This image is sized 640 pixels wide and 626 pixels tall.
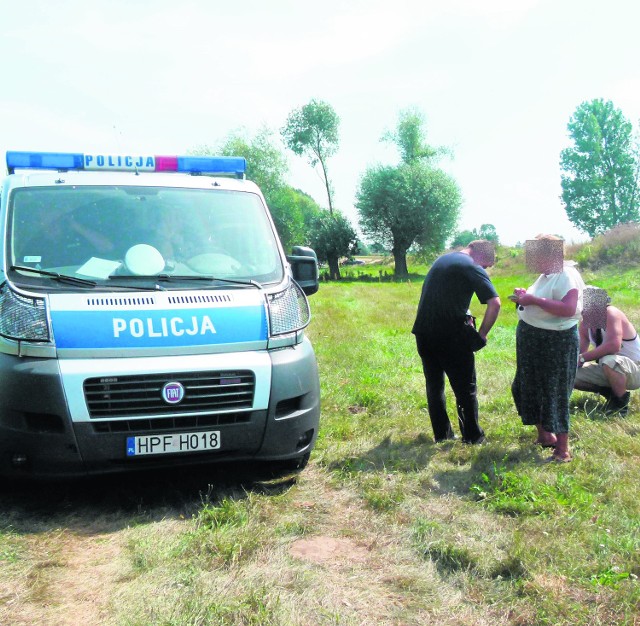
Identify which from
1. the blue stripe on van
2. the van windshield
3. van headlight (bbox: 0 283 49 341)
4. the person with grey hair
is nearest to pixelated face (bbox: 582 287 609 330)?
the person with grey hair

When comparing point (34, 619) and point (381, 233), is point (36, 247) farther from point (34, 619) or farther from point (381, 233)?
point (381, 233)

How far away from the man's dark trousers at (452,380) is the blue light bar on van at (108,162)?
7.87 feet

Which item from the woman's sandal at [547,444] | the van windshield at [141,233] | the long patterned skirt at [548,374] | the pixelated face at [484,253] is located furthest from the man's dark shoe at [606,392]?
the van windshield at [141,233]

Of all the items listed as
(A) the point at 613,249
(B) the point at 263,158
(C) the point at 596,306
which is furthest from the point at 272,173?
(C) the point at 596,306

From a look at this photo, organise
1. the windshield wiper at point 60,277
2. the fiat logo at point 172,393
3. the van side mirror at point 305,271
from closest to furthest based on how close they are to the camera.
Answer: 1. the fiat logo at point 172,393
2. the windshield wiper at point 60,277
3. the van side mirror at point 305,271

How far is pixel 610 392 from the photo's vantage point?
22.0 ft

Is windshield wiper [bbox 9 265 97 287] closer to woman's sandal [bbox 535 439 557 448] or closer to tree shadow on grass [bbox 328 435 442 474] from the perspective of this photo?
tree shadow on grass [bbox 328 435 442 474]

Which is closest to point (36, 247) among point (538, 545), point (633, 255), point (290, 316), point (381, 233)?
point (290, 316)

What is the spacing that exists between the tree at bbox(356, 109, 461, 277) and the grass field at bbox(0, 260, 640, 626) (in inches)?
1825

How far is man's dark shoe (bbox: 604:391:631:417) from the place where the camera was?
21.4 feet

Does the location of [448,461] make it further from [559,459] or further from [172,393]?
[172,393]

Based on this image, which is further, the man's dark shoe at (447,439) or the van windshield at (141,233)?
the man's dark shoe at (447,439)

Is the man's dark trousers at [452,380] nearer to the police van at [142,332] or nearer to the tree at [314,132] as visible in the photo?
the police van at [142,332]

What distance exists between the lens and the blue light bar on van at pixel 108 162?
5781 mm
